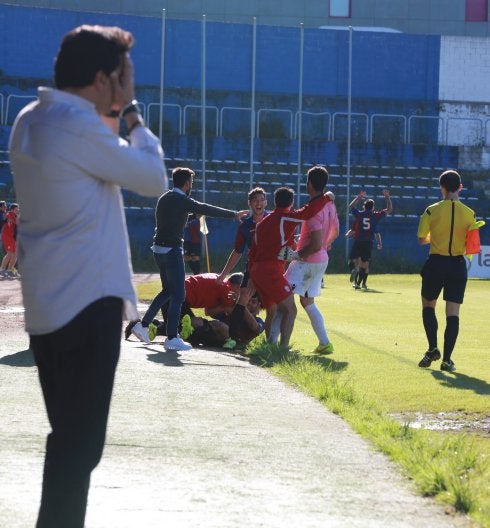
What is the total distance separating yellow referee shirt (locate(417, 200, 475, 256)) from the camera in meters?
11.6

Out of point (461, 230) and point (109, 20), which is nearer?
point (461, 230)

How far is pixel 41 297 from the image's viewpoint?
390cm

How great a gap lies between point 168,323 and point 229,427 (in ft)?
16.9

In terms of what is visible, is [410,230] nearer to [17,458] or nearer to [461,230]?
[461,230]

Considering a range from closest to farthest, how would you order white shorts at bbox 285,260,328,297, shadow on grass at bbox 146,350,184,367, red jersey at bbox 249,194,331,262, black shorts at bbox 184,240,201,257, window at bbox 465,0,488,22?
shadow on grass at bbox 146,350,184,367 < red jersey at bbox 249,194,331,262 < white shorts at bbox 285,260,328,297 < black shorts at bbox 184,240,201,257 < window at bbox 465,0,488,22

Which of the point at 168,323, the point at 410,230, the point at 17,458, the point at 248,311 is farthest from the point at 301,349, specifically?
the point at 410,230

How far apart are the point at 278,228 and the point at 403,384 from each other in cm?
274

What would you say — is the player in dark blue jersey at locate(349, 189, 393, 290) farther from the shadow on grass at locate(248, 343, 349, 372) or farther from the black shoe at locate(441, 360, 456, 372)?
the black shoe at locate(441, 360, 456, 372)

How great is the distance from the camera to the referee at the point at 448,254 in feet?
38.2

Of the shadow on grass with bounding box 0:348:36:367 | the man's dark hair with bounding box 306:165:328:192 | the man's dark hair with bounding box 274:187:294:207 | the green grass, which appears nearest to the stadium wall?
the green grass

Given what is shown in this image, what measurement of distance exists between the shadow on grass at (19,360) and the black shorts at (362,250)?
16.9 metres

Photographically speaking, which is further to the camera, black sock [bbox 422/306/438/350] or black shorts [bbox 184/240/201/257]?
black shorts [bbox 184/240/201/257]

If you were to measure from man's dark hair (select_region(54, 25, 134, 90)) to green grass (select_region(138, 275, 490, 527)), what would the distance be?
94.9 inches

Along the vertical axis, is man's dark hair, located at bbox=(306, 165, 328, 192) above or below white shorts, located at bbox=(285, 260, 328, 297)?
above
